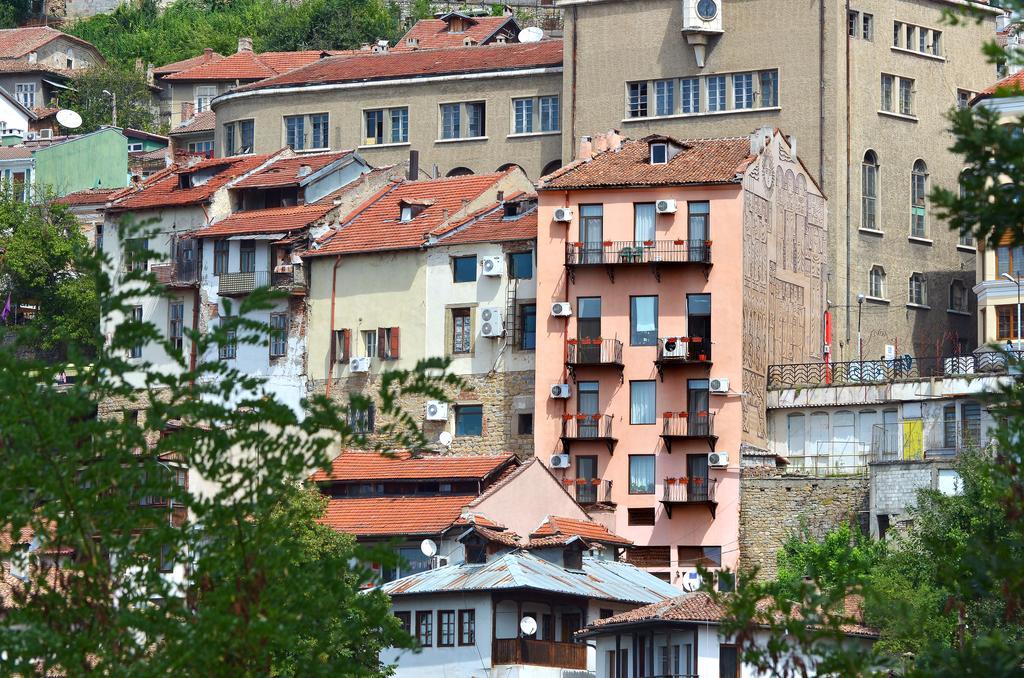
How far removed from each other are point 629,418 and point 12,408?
139 feet

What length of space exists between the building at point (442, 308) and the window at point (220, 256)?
340 centimetres

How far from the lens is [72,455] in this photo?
22578 mm

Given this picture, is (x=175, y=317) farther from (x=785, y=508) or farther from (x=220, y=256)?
(x=785, y=508)

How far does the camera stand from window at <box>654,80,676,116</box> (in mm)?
75750

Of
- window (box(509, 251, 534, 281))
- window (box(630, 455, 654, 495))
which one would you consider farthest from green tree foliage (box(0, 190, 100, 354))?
window (box(630, 455, 654, 495))

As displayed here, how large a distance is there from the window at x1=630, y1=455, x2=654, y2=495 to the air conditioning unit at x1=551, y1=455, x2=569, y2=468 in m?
1.87

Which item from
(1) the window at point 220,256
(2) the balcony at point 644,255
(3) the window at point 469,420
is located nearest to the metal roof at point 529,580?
(3) the window at point 469,420

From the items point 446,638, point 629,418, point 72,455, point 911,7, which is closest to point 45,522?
point 72,455

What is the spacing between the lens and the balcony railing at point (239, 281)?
71500 millimetres

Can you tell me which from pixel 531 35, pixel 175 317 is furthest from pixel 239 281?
pixel 531 35

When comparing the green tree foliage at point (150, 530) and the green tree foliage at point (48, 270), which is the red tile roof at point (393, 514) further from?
the green tree foliage at point (150, 530)

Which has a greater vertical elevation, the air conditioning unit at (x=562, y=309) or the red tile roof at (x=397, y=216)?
the red tile roof at (x=397, y=216)

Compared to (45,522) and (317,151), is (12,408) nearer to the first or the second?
(45,522)

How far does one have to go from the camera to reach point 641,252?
64.6 meters
